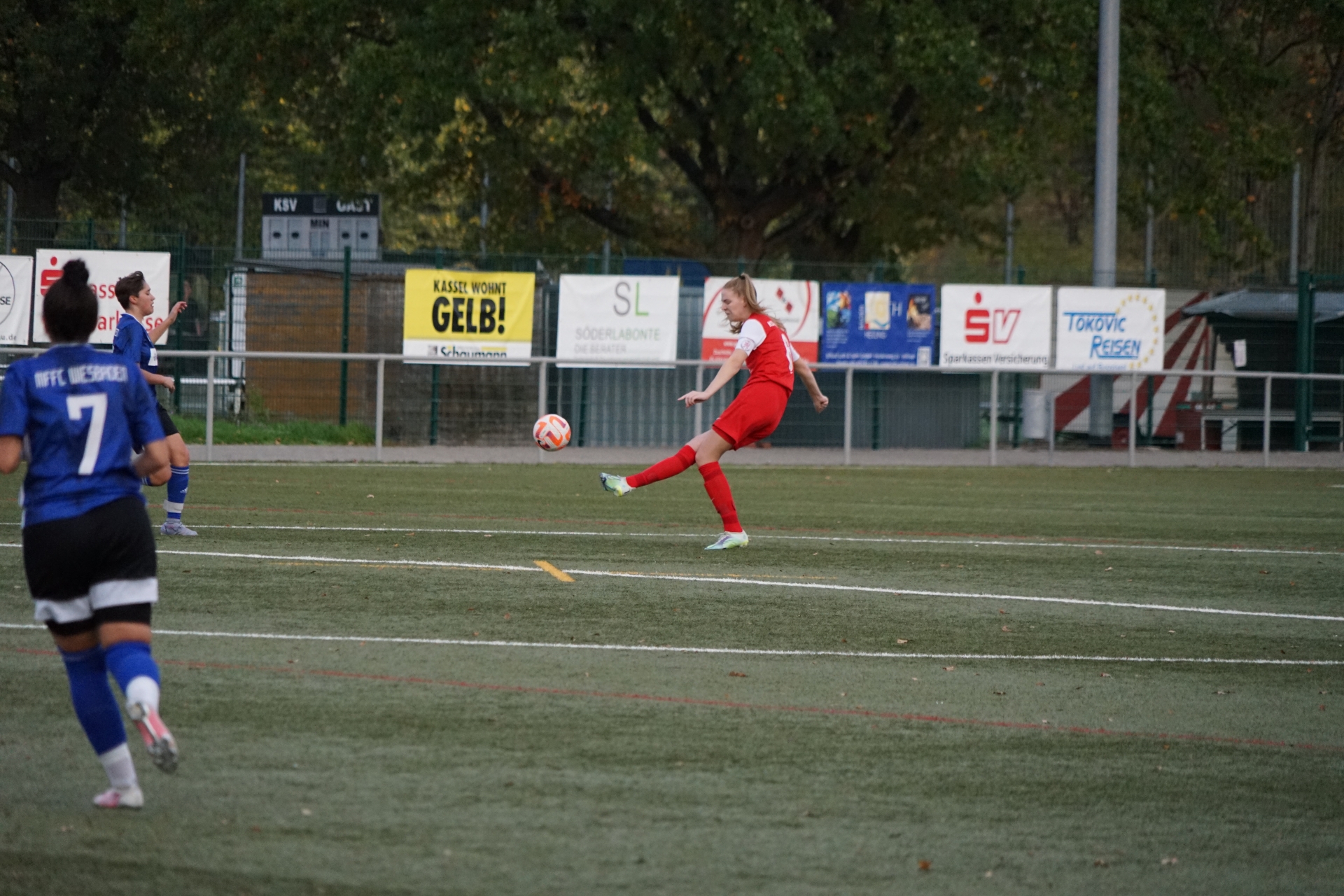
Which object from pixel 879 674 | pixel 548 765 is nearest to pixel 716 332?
pixel 879 674

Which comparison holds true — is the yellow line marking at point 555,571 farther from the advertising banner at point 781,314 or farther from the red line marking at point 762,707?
the advertising banner at point 781,314

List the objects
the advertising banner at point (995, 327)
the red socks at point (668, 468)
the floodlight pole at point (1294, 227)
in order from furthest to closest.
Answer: the floodlight pole at point (1294, 227) < the advertising banner at point (995, 327) < the red socks at point (668, 468)

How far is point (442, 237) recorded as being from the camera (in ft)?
164

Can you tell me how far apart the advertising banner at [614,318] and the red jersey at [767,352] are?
36.2 ft

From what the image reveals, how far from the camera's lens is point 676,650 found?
759 centimetres

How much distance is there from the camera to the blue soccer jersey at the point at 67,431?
4723 millimetres

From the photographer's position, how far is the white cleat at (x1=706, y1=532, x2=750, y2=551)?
11.5 m

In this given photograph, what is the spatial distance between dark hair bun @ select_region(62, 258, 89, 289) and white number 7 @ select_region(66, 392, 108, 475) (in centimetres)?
35

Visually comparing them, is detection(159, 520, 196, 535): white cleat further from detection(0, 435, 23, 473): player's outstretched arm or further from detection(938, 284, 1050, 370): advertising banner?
detection(938, 284, 1050, 370): advertising banner

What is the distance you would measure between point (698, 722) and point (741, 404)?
5439 millimetres

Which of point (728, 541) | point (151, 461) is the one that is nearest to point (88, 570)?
point (151, 461)

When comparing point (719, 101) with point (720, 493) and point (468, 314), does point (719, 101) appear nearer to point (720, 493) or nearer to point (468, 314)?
point (468, 314)

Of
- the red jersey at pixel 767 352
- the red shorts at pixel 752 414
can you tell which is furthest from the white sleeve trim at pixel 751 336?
the red shorts at pixel 752 414

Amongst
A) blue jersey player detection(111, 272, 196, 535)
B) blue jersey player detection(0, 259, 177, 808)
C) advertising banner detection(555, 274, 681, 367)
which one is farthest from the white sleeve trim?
advertising banner detection(555, 274, 681, 367)
